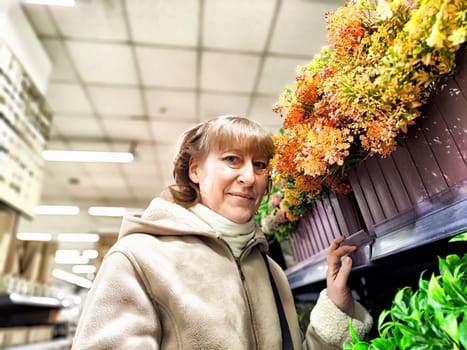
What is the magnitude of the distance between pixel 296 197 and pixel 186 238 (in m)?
0.33

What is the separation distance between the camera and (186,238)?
2.82 feet

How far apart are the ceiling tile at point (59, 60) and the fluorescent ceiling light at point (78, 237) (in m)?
7.02

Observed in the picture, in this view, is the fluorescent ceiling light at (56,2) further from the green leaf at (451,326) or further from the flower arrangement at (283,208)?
the green leaf at (451,326)

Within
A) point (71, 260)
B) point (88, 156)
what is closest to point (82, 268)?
point (71, 260)

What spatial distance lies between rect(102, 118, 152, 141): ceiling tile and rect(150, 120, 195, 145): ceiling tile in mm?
108

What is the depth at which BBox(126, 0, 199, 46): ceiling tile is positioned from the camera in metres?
2.52

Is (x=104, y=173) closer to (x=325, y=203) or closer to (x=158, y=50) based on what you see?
(x=158, y=50)

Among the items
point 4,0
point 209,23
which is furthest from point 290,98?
point 4,0

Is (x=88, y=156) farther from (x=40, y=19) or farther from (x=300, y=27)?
(x=300, y=27)

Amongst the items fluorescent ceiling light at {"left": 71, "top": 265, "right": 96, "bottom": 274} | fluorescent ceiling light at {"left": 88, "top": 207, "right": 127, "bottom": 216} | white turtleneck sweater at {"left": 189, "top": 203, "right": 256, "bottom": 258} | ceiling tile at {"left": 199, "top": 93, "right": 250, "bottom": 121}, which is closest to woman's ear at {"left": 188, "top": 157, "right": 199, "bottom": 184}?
white turtleneck sweater at {"left": 189, "top": 203, "right": 256, "bottom": 258}

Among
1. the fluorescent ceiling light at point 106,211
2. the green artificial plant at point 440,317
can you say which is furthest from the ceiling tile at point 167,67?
the fluorescent ceiling light at point 106,211

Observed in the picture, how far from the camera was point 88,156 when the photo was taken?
504cm

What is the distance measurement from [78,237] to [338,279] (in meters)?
10.6

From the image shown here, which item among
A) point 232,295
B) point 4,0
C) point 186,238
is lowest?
point 232,295
